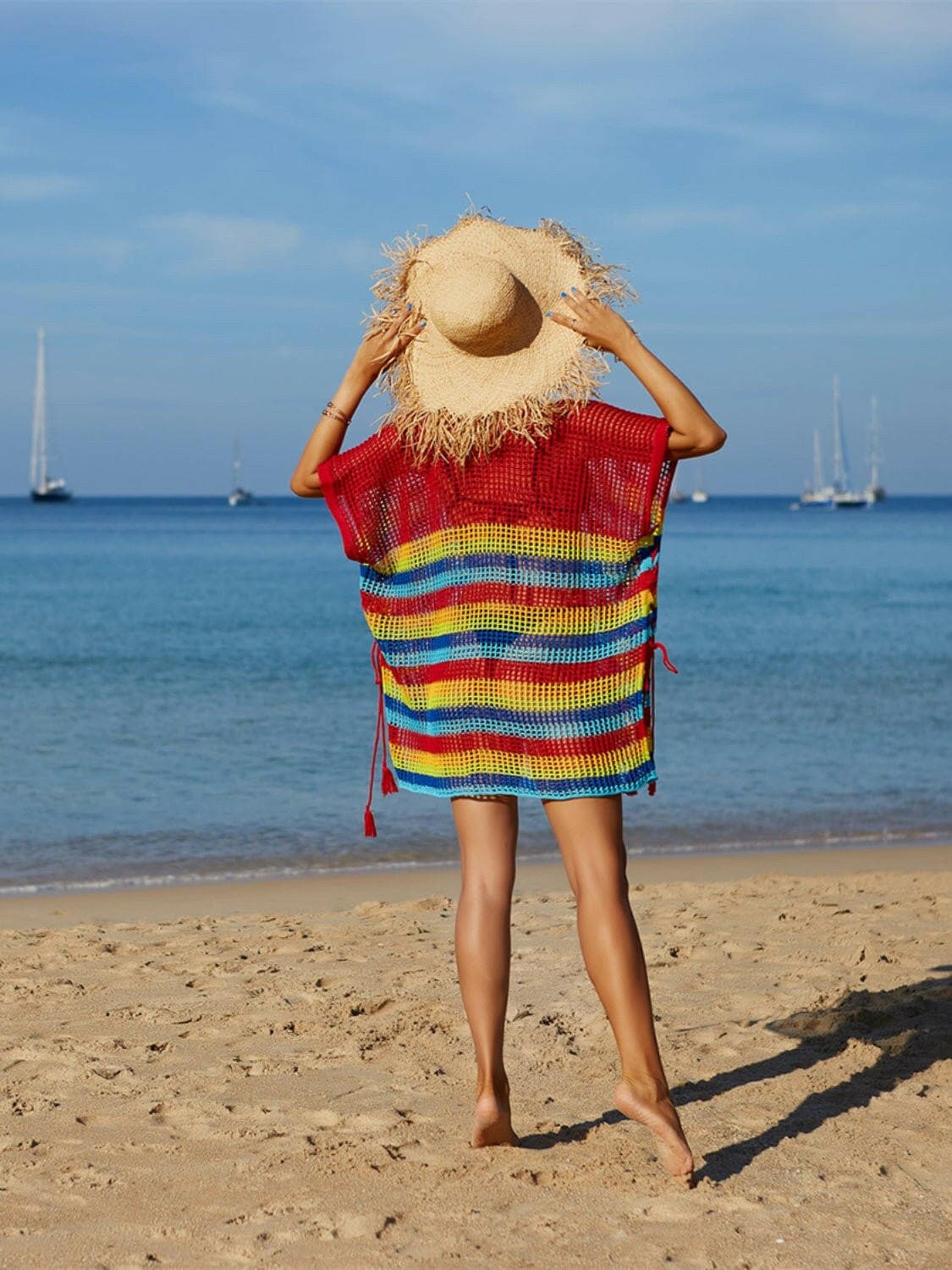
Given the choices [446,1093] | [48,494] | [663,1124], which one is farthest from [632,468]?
[48,494]

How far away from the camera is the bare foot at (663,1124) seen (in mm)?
3172

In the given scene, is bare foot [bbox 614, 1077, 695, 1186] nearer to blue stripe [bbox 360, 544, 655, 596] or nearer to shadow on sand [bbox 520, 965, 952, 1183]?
shadow on sand [bbox 520, 965, 952, 1183]

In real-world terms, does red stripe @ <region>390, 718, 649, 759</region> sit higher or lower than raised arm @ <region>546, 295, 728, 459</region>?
lower

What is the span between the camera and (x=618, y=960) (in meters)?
3.22

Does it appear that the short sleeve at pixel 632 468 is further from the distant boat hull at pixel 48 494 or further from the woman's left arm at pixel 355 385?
the distant boat hull at pixel 48 494

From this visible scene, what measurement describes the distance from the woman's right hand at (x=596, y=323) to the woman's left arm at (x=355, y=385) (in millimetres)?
351

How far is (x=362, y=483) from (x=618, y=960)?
1249mm

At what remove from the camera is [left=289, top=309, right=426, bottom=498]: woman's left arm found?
132 inches

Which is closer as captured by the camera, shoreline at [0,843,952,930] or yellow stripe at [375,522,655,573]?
yellow stripe at [375,522,655,573]

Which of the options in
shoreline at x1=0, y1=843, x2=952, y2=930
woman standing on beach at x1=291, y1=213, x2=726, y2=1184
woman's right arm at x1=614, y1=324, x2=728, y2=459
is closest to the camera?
woman's right arm at x1=614, y1=324, x2=728, y2=459

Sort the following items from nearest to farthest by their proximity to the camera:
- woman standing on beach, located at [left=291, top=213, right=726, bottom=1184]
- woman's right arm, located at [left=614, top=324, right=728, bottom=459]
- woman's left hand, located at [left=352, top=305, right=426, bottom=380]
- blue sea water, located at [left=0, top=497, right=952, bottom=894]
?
woman's right arm, located at [left=614, top=324, right=728, bottom=459] < woman standing on beach, located at [left=291, top=213, right=726, bottom=1184] < woman's left hand, located at [left=352, top=305, right=426, bottom=380] < blue sea water, located at [left=0, top=497, right=952, bottom=894]

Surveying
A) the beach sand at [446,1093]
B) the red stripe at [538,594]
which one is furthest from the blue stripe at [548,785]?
the beach sand at [446,1093]

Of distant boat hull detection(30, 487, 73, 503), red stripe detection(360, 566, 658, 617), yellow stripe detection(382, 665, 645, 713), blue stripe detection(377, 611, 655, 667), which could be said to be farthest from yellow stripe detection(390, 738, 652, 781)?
distant boat hull detection(30, 487, 73, 503)

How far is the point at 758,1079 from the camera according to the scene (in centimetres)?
399
